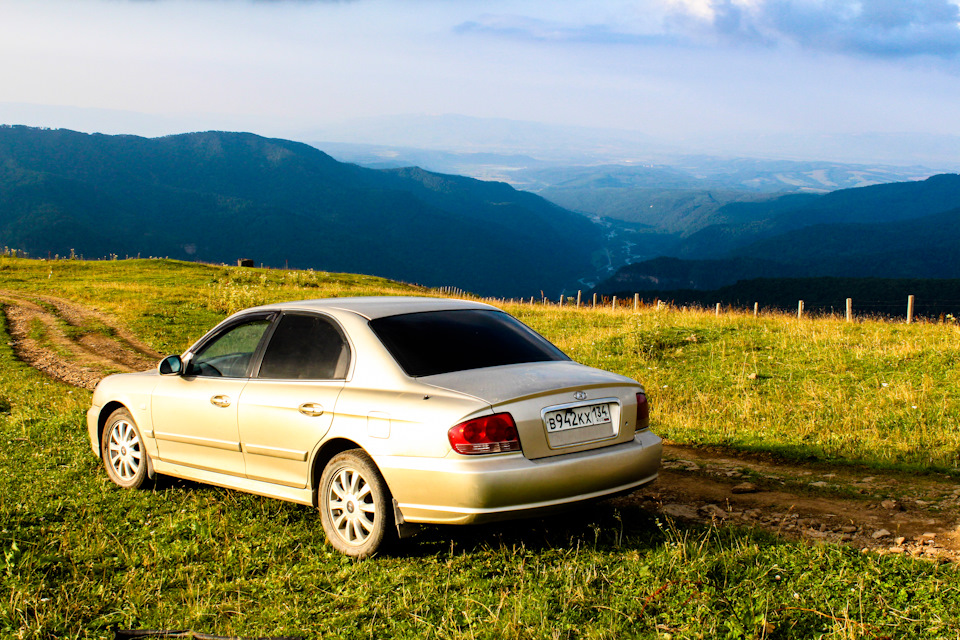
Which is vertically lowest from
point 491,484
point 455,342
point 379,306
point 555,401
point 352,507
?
point 352,507

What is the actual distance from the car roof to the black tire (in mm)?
1720

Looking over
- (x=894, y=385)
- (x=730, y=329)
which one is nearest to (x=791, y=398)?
(x=894, y=385)

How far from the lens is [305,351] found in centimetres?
527

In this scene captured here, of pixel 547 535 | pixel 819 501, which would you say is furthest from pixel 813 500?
pixel 547 535

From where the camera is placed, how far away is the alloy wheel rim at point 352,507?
4.64 metres

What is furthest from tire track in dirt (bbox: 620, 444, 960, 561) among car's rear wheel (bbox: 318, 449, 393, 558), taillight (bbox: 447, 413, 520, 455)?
car's rear wheel (bbox: 318, 449, 393, 558)

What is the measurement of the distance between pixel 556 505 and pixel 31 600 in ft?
9.15

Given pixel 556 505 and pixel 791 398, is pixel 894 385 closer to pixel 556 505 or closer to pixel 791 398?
pixel 791 398

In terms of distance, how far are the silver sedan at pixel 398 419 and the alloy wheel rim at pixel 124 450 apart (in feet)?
1.41

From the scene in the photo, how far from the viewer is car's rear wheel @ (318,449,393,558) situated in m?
4.51

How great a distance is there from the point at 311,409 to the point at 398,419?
74cm

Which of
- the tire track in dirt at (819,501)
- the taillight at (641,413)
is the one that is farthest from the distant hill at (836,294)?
the taillight at (641,413)

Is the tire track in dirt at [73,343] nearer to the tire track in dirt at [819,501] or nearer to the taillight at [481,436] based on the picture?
the tire track in dirt at [819,501]

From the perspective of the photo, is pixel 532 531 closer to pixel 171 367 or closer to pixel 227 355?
pixel 227 355
